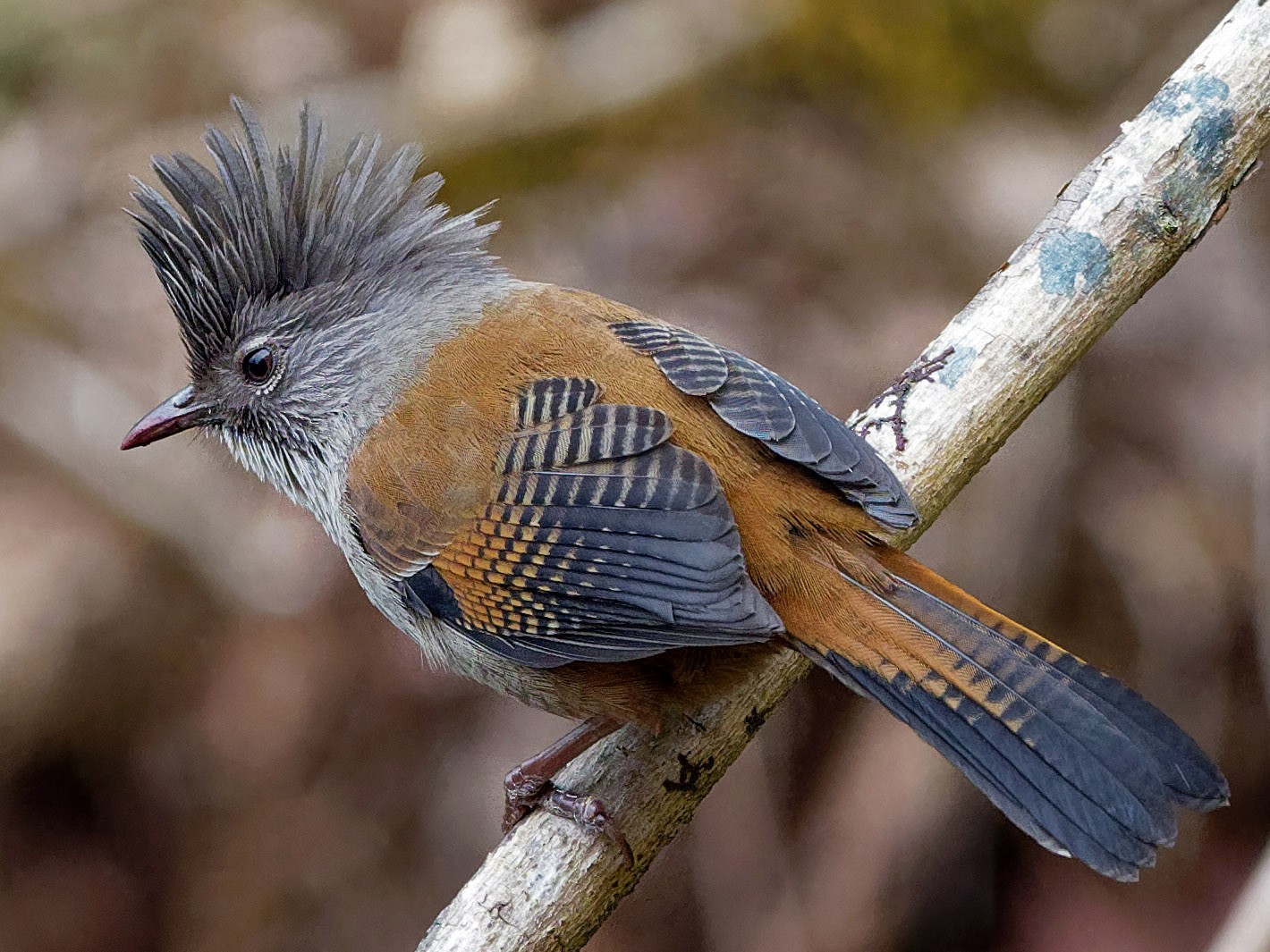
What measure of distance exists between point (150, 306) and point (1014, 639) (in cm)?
409

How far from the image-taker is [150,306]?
5.57 meters

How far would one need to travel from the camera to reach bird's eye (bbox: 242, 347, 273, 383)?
352 cm

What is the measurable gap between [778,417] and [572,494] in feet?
1.65

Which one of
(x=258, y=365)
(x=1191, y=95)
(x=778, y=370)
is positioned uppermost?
(x=1191, y=95)

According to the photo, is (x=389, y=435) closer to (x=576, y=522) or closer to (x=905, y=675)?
(x=576, y=522)

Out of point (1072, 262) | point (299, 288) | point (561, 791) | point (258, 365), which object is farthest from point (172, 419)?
point (1072, 262)

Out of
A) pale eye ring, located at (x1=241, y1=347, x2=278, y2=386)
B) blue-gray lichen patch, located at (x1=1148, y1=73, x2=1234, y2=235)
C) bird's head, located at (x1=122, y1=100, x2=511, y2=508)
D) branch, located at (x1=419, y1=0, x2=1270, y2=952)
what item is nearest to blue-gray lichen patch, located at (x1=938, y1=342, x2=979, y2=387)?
branch, located at (x1=419, y1=0, x2=1270, y2=952)

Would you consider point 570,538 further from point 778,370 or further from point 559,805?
point 778,370

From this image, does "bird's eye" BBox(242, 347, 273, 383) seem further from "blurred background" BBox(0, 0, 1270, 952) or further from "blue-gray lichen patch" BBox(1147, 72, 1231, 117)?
"blue-gray lichen patch" BBox(1147, 72, 1231, 117)

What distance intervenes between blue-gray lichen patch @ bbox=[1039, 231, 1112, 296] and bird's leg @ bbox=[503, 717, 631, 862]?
1.53 metres

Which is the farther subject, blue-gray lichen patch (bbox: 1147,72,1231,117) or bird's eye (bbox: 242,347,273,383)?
bird's eye (bbox: 242,347,273,383)

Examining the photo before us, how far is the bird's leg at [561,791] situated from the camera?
3.03m

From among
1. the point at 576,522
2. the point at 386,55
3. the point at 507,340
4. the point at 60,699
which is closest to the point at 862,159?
the point at 386,55

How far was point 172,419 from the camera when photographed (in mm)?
3520
